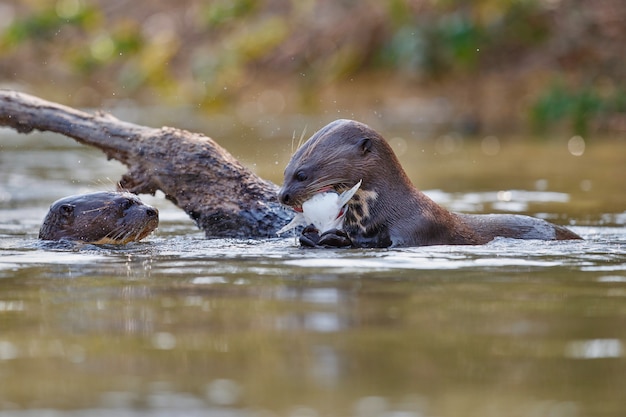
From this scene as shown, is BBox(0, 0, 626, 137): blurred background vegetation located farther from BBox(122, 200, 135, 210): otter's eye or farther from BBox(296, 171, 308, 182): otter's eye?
BBox(296, 171, 308, 182): otter's eye

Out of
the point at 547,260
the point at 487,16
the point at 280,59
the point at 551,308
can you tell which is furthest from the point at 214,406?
the point at 280,59

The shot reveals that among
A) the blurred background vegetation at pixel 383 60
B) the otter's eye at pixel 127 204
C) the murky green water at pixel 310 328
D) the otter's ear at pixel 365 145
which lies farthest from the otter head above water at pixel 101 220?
the blurred background vegetation at pixel 383 60

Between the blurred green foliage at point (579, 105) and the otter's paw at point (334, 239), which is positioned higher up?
the blurred green foliage at point (579, 105)

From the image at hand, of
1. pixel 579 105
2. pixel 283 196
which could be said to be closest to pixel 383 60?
pixel 579 105

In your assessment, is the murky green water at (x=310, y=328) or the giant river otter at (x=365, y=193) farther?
the giant river otter at (x=365, y=193)

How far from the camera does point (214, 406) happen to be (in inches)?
106

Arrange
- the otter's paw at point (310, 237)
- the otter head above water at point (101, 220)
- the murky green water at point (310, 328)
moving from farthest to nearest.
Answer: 1. the otter head above water at point (101, 220)
2. the otter's paw at point (310, 237)
3. the murky green water at point (310, 328)

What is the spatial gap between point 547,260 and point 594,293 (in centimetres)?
84

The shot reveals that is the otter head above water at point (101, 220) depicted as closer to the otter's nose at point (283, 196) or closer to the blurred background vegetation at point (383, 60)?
the otter's nose at point (283, 196)

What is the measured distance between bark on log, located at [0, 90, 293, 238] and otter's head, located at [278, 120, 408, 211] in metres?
0.80

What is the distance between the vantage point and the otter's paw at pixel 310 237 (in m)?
5.54

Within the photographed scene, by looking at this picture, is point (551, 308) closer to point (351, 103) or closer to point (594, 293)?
point (594, 293)

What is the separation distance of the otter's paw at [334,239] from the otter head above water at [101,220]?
1055 millimetres

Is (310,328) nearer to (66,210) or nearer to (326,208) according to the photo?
(326,208)
